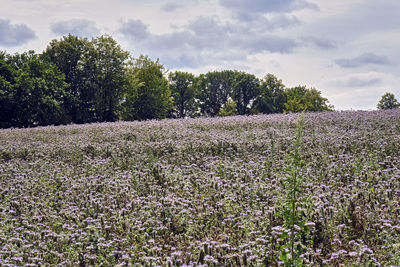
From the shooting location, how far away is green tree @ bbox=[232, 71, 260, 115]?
87188 mm

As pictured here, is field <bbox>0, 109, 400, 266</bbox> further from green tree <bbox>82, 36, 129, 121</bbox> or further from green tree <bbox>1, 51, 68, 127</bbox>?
green tree <bbox>82, 36, 129, 121</bbox>

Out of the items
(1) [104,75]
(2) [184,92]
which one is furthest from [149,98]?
(2) [184,92]

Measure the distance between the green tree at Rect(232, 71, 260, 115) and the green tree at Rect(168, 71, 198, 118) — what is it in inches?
430

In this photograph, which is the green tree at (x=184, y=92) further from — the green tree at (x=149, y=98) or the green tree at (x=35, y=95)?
the green tree at (x=35, y=95)

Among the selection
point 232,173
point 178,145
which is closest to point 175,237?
point 232,173

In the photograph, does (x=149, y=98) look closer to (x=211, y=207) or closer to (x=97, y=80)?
(x=97, y=80)

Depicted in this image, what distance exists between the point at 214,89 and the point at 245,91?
7749 mm

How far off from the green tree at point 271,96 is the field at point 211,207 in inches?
2920

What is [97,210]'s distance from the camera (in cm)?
698

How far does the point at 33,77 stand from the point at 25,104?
3901 millimetres

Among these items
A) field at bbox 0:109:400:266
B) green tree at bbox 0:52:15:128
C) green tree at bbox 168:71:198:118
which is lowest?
field at bbox 0:109:400:266

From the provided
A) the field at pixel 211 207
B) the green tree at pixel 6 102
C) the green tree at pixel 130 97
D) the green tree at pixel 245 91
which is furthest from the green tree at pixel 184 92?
the field at pixel 211 207

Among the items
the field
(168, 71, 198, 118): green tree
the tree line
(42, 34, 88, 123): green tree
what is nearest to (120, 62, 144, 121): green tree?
the tree line

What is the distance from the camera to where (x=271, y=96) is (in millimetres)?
86750
